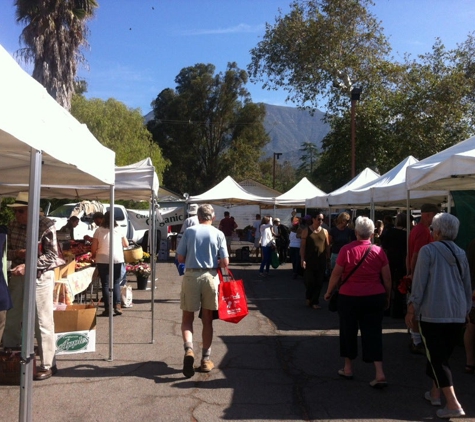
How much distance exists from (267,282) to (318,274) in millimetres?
5078

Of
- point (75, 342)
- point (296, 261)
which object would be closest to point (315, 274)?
point (75, 342)

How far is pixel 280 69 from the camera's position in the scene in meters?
33.5

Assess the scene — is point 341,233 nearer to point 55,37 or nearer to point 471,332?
point 471,332

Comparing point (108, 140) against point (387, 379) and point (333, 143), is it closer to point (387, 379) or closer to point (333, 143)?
point (333, 143)

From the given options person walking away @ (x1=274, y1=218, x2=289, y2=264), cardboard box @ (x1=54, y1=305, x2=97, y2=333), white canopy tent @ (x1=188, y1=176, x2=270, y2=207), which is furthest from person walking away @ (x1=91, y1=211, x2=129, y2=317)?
person walking away @ (x1=274, y1=218, x2=289, y2=264)

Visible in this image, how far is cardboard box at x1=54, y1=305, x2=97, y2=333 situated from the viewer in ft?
23.4

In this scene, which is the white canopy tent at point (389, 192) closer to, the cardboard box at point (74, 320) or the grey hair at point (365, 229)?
the grey hair at point (365, 229)

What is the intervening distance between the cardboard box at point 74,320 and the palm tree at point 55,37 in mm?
20048

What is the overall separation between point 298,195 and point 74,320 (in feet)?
59.6

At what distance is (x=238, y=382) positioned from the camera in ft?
20.8

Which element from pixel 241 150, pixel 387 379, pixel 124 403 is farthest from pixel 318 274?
pixel 241 150

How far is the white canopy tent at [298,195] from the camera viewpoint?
23781 mm

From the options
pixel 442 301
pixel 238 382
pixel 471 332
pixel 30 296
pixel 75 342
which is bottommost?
pixel 238 382

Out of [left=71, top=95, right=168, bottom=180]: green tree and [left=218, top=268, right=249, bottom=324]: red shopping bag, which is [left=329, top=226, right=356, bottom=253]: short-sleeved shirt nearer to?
[left=218, top=268, right=249, bottom=324]: red shopping bag
